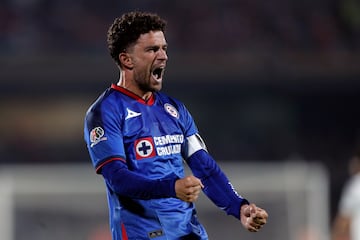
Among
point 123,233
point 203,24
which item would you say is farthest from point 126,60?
point 203,24

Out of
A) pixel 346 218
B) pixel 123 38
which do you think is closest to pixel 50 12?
pixel 346 218

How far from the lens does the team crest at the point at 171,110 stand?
16.1 feet

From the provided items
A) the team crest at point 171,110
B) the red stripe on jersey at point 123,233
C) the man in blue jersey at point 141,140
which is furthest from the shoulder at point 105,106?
the red stripe on jersey at point 123,233

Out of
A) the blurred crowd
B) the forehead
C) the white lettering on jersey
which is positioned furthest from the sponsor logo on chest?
the blurred crowd

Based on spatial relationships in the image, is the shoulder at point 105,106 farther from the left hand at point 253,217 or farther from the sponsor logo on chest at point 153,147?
the left hand at point 253,217

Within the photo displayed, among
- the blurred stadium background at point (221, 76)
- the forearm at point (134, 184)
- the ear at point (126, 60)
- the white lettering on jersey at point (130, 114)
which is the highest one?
the blurred stadium background at point (221, 76)

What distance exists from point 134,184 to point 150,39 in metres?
0.77

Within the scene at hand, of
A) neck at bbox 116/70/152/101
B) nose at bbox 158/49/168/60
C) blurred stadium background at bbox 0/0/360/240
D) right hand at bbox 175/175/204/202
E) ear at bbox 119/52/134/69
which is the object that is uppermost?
blurred stadium background at bbox 0/0/360/240

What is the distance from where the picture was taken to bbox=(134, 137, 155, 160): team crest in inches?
185

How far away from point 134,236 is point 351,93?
16.0 m

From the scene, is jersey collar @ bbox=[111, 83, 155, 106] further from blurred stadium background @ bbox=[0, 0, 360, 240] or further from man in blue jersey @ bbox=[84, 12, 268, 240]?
blurred stadium background @ bbox=[0, 0, 360, 240]

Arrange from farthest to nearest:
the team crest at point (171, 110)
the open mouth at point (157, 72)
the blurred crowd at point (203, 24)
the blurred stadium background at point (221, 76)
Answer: the blurred crowd at point (203, 24)
the blurred stadium background at point (221, 76)
the team crest at point (171, 110)
the open mouth at point (157, 72)

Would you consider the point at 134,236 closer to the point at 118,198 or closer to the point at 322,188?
the point at 118,198

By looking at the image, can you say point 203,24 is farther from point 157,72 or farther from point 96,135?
point 96,135
